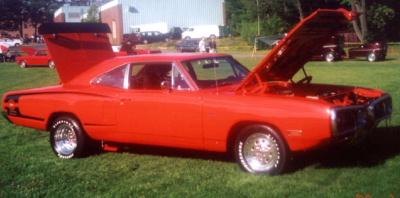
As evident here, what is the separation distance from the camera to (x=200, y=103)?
5.57 m

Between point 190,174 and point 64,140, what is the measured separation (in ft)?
7.23

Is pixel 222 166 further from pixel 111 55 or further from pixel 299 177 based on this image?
pixel 111 55

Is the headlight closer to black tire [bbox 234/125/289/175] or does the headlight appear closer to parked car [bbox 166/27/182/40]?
black tire [bbox 234/125/289/175]

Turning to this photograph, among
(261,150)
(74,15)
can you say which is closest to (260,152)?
(261,150)

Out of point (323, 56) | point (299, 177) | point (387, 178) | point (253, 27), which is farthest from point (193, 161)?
point (253, 27)

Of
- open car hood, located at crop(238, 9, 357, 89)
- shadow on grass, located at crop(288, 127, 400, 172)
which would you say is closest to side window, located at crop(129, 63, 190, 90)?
open car hood, located at crop(238, 9, 357, 89)

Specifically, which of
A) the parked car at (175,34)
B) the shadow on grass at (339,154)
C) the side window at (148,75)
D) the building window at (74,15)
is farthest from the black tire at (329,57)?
the building window at (74,15)

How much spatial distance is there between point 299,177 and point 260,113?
87cm

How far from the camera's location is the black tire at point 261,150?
519 centimetres

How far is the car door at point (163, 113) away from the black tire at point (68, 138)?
751mm

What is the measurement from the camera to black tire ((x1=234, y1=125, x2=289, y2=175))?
17.0ft

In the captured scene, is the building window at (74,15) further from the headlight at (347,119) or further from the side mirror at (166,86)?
the headlight at (347,119)

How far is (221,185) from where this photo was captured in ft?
16.9

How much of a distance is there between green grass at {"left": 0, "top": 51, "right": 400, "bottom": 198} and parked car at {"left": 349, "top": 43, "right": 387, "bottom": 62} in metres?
19.8
